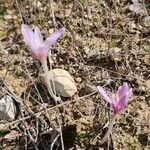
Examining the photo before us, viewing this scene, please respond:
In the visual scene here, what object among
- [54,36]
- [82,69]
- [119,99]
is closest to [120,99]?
[119,99]

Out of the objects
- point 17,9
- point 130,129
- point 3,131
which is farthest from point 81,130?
point 17,9

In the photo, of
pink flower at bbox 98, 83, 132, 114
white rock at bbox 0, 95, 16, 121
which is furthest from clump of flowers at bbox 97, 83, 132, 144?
white rock at bbox 0, 95, 16, 121

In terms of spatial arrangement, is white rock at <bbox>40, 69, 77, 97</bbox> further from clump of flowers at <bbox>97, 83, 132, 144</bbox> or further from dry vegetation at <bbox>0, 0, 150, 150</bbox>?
clump of flowers at <bbox>97, 83, 132, 144</bbox>

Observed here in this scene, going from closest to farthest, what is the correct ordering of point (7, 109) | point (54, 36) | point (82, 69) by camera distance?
1. point (54, 36)
2. point (7, 109)
3. point (82, 69)

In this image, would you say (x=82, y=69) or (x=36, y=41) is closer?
(x=36, y=41)

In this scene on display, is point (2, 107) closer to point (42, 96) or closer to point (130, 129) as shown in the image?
point (42, 96)

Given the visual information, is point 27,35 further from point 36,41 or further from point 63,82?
point 63,82
